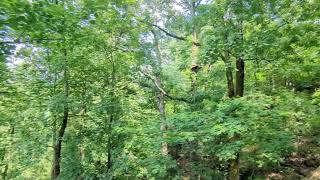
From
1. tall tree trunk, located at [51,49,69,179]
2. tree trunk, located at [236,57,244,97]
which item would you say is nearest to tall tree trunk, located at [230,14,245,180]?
tree trunk, located at [236,57,244,97]

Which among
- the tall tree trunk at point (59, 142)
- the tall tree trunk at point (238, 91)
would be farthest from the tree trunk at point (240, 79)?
the tall tree trunk at point (59, 142)

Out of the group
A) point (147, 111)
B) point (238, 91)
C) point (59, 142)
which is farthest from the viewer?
point (147, 111)

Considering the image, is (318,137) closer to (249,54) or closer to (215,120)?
(249,54)

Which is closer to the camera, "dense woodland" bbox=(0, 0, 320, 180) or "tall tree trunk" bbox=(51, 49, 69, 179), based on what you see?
"dense woodland" bbox=(0, 0, 320, 180)

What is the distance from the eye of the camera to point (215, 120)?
675 centimetres

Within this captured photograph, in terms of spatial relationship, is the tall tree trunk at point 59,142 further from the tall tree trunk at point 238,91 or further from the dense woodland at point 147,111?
the tall tree trunk at point 238,91

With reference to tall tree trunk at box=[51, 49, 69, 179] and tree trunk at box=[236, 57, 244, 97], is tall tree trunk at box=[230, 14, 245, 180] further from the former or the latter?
tall tree trunk at box=[51, 49, 69, 179]

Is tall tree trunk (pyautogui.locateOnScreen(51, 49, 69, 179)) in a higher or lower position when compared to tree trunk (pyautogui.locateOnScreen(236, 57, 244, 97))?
lower

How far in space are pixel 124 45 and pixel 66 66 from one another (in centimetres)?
191

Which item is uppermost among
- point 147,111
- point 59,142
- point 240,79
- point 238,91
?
point 240,79

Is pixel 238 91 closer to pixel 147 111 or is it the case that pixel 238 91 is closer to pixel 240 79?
pixel 240 79

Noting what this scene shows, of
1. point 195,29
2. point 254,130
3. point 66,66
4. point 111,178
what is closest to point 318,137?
point 254,130

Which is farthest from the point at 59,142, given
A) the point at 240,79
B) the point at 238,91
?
the point at 240,79

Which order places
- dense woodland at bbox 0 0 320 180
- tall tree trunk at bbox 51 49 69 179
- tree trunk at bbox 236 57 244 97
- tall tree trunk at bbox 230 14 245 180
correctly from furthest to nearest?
tree trunk at bbox 236 57 244 97, tall tree trunk at bbox 51 49 69 179, tall tree trunk at bbox 230 14 245 180, dense woodland at bbox 0 0 320 180
